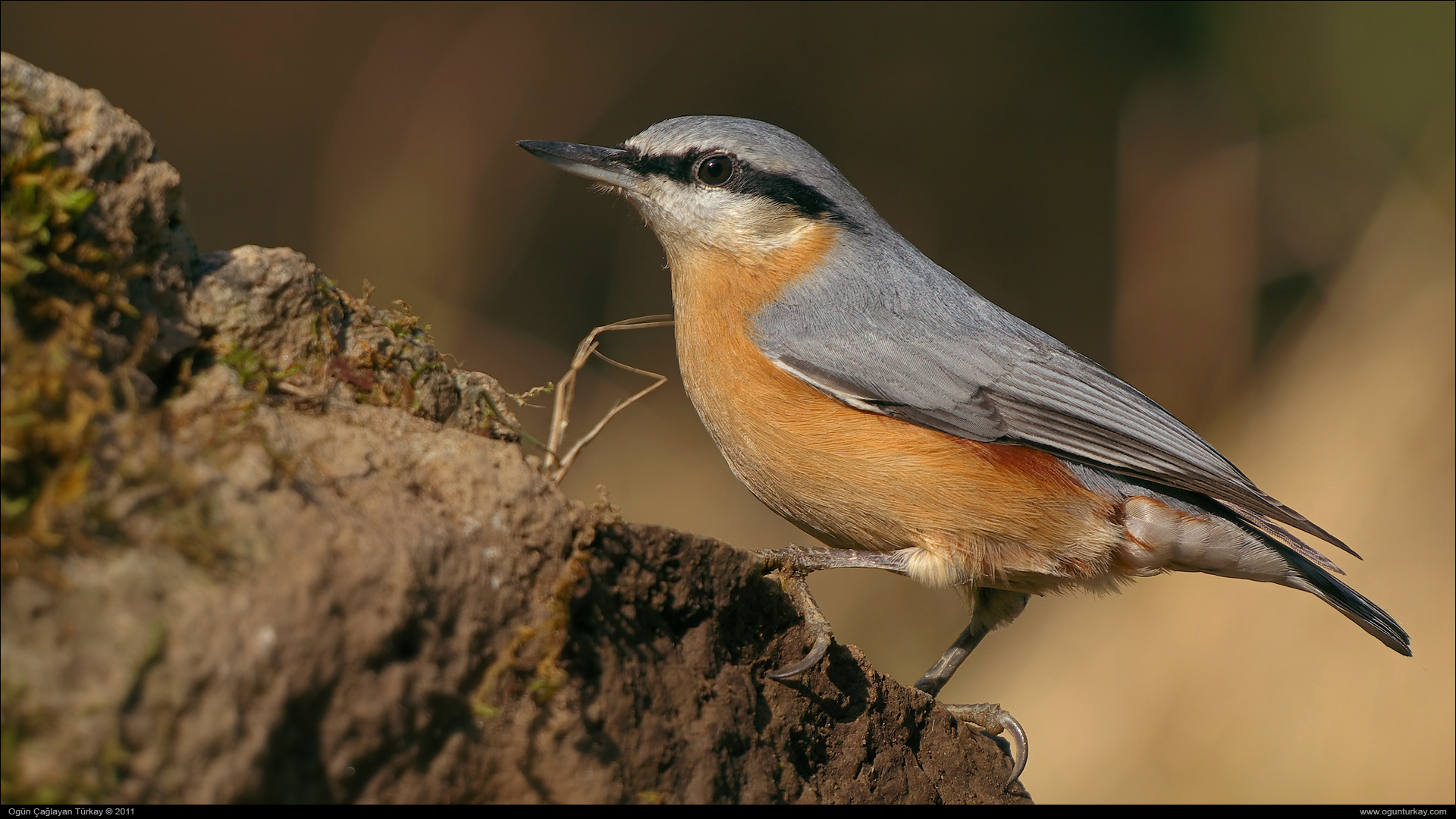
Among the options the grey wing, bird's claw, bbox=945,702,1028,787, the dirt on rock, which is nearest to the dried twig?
the dirt on rock

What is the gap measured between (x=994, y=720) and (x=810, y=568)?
1017 mm

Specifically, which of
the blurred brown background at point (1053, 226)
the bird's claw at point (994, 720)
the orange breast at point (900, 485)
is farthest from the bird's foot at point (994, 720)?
the blurred brown background at point (1053, 226)

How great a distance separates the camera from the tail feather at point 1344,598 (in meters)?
3.60

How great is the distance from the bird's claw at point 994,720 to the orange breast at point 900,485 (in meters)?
0.45

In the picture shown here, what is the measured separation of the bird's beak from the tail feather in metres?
2.69

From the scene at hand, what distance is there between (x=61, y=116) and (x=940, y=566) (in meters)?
2.64

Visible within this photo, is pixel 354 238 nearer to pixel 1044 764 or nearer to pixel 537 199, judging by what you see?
pixel 537 199

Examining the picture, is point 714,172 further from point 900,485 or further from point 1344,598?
point 1344,598

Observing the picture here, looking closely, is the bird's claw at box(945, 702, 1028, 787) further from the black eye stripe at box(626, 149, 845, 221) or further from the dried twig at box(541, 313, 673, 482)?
the black eye stripe at box(626, 149, 845, 221)

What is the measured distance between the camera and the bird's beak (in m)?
3.85

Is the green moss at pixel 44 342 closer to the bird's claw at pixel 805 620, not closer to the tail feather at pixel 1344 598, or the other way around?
the bird's claw at pixel 805 620

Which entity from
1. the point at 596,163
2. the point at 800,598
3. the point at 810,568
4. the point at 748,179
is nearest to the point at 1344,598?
the point at 810,568

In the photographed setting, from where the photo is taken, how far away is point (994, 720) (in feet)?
11.5

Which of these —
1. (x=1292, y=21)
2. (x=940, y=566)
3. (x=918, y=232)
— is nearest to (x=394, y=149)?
(x=918, y=232)
